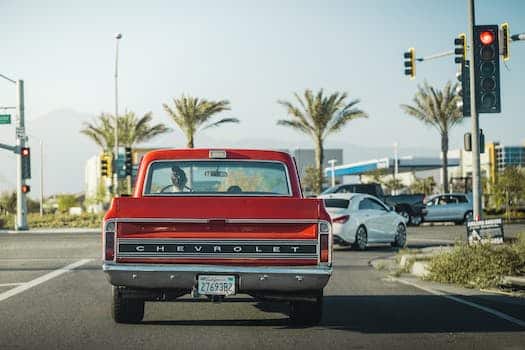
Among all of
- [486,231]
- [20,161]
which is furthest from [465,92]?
[20,161]

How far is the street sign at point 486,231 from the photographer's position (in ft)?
50.0

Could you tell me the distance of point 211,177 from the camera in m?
9.90

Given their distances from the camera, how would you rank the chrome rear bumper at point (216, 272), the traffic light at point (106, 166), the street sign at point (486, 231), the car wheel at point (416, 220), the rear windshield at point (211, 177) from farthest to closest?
the traffic light at point (106, 166) < the car wheel at point (416, 220) < the street sign at point (486, 231) < the rear windshield at point (211, 177) < the chrome rear bumper at point (216, 272)

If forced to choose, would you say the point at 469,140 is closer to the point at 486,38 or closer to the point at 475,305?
the point at 486,38

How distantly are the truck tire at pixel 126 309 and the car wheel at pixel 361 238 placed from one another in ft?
43.5

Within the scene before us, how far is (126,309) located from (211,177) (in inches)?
74.5

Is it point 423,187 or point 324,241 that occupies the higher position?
point 423,187

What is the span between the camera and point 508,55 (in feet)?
73.3

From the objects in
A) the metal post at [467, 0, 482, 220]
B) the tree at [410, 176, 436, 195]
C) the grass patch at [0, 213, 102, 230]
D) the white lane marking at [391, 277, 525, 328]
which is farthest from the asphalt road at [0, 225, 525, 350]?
the tree at [410, 176, 436, 195]

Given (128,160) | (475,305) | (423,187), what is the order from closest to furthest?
(475,305), (128,160), (423,187)

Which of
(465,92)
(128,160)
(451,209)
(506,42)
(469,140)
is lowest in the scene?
(451,209)

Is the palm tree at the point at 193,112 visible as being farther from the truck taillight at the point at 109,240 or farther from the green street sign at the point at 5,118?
the truck taillight at the point at 109,240

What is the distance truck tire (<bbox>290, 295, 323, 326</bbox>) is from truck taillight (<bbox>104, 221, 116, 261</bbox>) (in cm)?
217

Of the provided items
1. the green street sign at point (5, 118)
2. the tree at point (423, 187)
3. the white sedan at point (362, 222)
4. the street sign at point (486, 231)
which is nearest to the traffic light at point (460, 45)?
the white sedan at point (362, 222)
